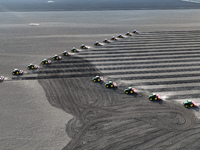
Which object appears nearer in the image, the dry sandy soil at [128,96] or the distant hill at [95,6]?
the dry sandy soil at [128,96]

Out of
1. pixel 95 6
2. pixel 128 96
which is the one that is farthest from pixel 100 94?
pixel 95 6

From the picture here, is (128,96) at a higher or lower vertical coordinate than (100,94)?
lower

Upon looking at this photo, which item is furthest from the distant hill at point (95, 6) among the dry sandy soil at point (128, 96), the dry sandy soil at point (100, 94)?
the dry sandy soil at point (128, 96)

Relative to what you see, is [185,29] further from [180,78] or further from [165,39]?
[180,78]

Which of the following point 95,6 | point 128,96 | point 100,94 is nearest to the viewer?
point 128,96

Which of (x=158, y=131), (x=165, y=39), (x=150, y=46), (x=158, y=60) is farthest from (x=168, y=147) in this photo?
(x=165, y=39)

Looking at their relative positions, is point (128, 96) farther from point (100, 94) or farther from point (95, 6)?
point (95, 6)

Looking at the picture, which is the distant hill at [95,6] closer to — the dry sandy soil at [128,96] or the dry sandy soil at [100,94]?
the dry sandy soil at [100,94]

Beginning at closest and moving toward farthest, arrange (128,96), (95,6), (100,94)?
(128,96)
(100,94)
(95,6)

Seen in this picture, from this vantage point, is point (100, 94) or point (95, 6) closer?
point (100, 94)
